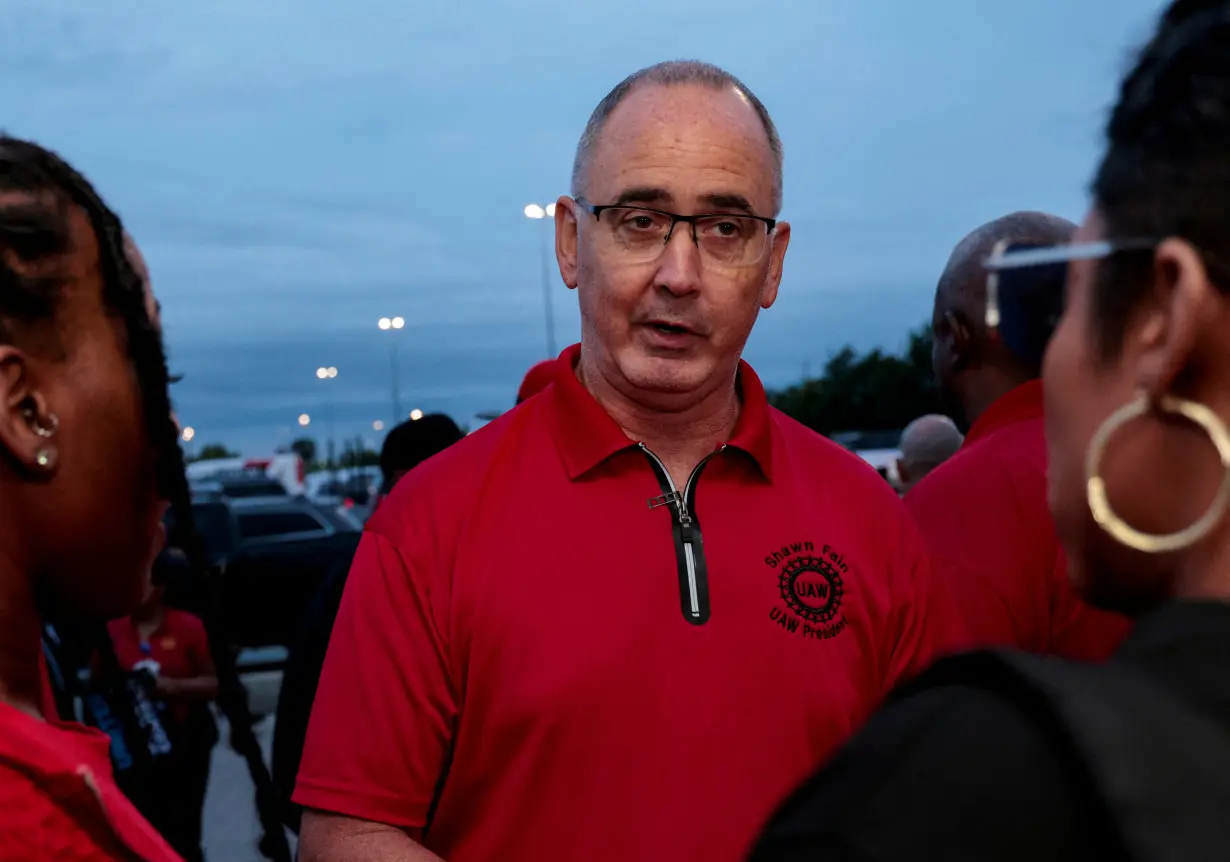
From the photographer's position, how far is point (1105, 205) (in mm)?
1165

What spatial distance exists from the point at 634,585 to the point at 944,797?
4.97 feet

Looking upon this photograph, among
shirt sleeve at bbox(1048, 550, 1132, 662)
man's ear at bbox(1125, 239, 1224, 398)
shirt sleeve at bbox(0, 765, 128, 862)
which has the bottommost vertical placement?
shirt sleeve at bbox(1048, 550, 1132, 662)

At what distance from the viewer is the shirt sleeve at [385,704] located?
2230 mm

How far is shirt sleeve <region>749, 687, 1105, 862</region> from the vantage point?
87 centimetres

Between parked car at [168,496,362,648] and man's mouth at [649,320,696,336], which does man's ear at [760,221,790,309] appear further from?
parked car at [168,496,362,648]

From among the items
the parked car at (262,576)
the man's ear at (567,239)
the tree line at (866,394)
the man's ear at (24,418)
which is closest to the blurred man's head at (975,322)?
the man's ear at (567,239)

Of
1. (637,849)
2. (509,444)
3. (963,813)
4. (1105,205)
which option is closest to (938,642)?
(637,849)

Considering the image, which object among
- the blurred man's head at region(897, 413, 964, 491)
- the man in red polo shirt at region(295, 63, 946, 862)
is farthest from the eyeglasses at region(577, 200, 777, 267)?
the blurred man's head at region(897, 413, 964, 491)

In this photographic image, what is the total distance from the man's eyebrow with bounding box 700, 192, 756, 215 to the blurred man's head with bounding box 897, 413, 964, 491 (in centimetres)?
551

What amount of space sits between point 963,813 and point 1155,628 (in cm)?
24

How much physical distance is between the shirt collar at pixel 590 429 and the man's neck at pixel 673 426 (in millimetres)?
48

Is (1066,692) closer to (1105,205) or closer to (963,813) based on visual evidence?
(963,813)

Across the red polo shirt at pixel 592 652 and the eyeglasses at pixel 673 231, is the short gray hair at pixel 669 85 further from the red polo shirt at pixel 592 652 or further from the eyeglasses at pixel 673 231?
the red polo shirt at pixel 592 652

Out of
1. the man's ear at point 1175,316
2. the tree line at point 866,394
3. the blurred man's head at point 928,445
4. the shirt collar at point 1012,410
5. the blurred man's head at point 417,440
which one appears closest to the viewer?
the man's ear at point 1175,316
